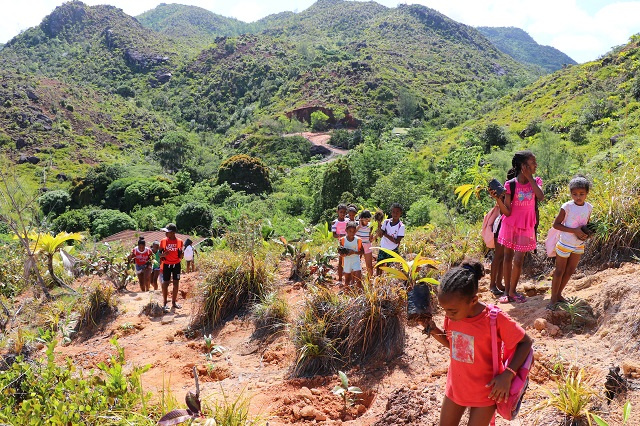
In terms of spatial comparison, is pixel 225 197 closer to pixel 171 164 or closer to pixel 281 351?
pixel 171 164

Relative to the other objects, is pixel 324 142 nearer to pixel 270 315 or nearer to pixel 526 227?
pixel 270 315

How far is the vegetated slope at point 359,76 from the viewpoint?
2421 inches

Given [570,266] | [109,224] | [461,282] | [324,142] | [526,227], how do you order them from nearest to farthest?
[461,282]
[570,266]
[526,227]
[109,224]
[324,142]

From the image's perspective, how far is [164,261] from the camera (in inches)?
239

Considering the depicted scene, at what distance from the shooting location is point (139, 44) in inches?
3447

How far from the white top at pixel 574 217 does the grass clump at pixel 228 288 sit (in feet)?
11.1

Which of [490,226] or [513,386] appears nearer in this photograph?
[513,386]

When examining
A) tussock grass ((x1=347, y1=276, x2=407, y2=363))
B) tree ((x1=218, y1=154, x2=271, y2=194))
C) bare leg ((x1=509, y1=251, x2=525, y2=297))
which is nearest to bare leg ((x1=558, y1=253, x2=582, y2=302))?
bare leg ((x1=509, y1=251, x2=525, y2=297))

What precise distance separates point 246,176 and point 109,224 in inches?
449

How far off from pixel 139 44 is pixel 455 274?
323 ft

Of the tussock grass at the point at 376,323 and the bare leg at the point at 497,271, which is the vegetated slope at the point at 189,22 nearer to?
the bare leg at the point at 497,271

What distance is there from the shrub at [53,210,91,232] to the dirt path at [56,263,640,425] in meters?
29.0

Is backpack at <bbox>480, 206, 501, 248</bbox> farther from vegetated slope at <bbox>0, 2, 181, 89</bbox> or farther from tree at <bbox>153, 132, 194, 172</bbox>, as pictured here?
vegetated slope at <bbox>0, 2, 181, 89</bbox>

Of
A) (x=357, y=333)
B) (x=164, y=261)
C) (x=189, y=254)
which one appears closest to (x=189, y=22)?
(x=189, y=254)
